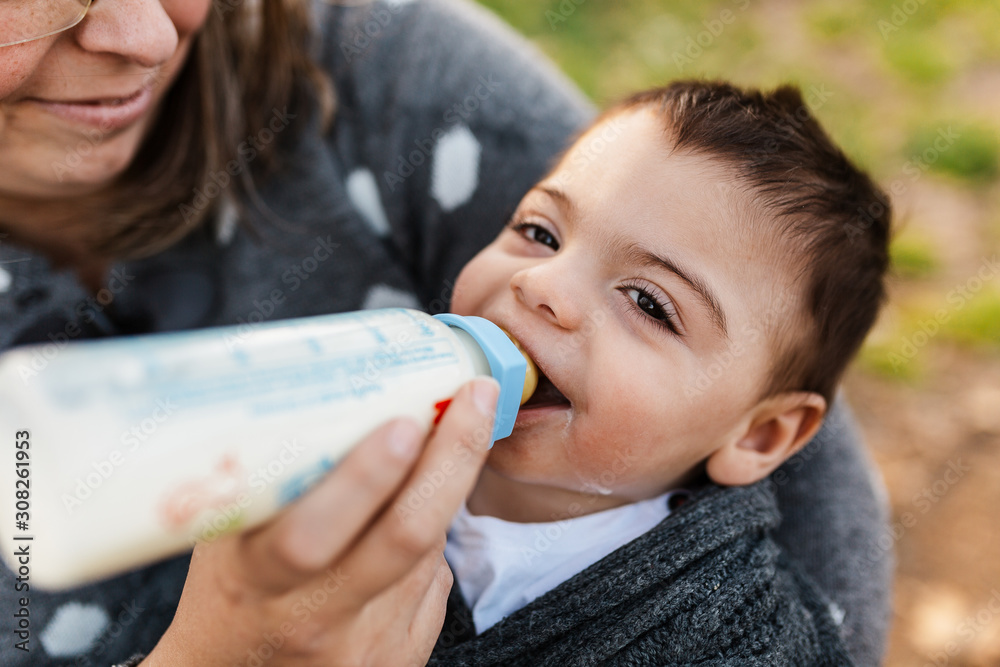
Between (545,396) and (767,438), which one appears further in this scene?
(767,438)

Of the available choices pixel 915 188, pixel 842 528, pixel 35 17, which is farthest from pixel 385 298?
pixel 915 188

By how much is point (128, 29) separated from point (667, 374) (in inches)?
37.6

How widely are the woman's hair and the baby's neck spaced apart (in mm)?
Result: 817

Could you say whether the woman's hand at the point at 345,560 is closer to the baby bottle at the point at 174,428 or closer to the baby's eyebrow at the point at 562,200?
the baby bottle at the point at 174,428

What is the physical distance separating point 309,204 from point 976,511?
2.20m

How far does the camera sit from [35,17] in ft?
3.29

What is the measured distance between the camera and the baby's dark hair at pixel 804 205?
1.25 metres

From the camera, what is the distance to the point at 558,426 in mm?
1167

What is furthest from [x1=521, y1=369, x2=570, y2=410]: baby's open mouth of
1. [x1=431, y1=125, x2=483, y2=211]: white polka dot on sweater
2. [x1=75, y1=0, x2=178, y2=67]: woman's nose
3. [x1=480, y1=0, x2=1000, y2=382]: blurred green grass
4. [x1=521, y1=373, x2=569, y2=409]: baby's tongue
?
[x1=480, y1=0, x2=1000, y2=382]: blurred green grass

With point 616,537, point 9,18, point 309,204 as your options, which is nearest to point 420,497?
point 616,537

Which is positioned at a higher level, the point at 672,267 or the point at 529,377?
the point at 672,267

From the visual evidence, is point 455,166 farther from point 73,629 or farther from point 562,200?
point 73,629

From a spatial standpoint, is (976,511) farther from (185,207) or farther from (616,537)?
(185,207)

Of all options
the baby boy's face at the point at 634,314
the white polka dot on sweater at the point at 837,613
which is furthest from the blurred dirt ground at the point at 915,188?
the baby boy's face at the point at 634,314
